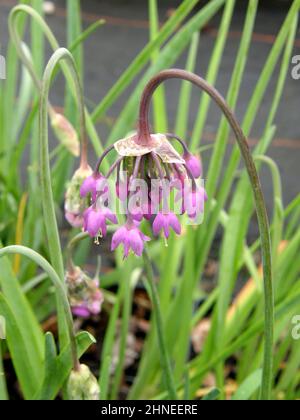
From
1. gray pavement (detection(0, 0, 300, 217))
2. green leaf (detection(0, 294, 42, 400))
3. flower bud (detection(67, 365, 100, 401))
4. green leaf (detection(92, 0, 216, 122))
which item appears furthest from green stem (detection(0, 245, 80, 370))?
gray pavement (detection(0, 0, 300, 217))

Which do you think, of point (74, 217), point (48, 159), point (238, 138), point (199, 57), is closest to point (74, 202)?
point (74, 217)

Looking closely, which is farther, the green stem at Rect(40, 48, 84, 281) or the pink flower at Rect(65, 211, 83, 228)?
the pink flower at Rect(65, 211, 83, 228)

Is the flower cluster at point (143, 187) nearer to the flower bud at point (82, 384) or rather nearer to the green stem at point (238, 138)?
the green stem at point (238, 138)

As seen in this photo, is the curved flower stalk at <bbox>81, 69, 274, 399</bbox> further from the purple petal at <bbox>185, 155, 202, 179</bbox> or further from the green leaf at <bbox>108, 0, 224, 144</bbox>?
the green leaf at <bbox>108, 0, 224, 144</bbox>

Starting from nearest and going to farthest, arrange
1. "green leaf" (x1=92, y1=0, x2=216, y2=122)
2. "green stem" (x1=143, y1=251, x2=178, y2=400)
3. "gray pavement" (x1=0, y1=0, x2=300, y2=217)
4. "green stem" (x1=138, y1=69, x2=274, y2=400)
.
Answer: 1. "green stem" (x1=138, y1=69, x2=274, y2=400)
2. "green stem" (x1=143, y1=251, x2=178, y2=400)
3. "green leaf" (x1=92, y1=0, x2=216, y2=122)
4. "gray pavement" (x1=0, y1=0, x2=300, y2=217)

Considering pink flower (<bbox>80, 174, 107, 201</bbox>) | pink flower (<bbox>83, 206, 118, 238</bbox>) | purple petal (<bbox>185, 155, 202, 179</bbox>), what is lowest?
pink flower (<bbox>83, 206, 118, 238</bbox>)

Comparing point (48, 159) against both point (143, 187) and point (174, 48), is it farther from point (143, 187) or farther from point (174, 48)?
point (174, 48)

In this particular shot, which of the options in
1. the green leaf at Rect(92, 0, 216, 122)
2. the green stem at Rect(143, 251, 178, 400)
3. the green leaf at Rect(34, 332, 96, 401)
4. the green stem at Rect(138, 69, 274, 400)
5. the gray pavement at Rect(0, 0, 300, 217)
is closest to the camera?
the green stem at Rect(138, 69, 274, 400)

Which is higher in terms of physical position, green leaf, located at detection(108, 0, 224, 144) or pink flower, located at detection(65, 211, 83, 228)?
green leaf, located at detection(108, 0, 224, 144)
